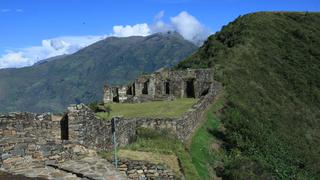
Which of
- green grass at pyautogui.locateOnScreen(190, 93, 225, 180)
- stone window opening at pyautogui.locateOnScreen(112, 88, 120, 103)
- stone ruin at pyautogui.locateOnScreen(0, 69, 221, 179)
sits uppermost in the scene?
stone window opening at pyautogui.locateOnScreen(112, 88, 120, 103)

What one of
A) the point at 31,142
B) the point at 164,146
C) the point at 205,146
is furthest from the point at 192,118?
the point at 31,142

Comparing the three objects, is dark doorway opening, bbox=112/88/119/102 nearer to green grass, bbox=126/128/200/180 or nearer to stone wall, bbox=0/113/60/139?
green grass, bbox=126/128/200/180

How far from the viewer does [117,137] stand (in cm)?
1830

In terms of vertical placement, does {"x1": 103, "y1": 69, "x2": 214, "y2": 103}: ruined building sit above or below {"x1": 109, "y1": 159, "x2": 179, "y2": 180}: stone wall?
above

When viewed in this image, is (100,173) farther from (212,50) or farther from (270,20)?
(270,20)

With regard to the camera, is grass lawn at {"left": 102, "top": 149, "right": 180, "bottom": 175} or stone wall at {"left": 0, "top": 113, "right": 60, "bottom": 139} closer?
stone wall at {"left": 0, "top": 113, "right": 60, "bottom": 139}

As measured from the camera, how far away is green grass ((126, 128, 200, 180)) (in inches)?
724

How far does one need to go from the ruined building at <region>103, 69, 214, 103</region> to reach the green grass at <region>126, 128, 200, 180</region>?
16.1 meters

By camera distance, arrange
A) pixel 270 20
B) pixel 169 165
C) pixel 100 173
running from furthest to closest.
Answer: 1. pixel 270 20
2. pixel 169 165
3. pixel 100 173

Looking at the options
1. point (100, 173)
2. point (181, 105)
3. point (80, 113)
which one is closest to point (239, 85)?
point (181, 105)

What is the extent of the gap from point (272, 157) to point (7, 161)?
17387 millimetres

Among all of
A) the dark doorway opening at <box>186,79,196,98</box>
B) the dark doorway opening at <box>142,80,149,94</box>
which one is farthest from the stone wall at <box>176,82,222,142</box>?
the dark doorway opening at <box>142,80,149,94</box>

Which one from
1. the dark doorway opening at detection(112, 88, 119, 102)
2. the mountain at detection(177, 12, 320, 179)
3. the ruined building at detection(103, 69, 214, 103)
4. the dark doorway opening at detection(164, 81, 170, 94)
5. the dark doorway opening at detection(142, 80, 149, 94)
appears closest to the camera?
the mountain at detection(177, 12, 320, 179)

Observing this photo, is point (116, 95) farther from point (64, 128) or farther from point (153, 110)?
point (64, 128)
